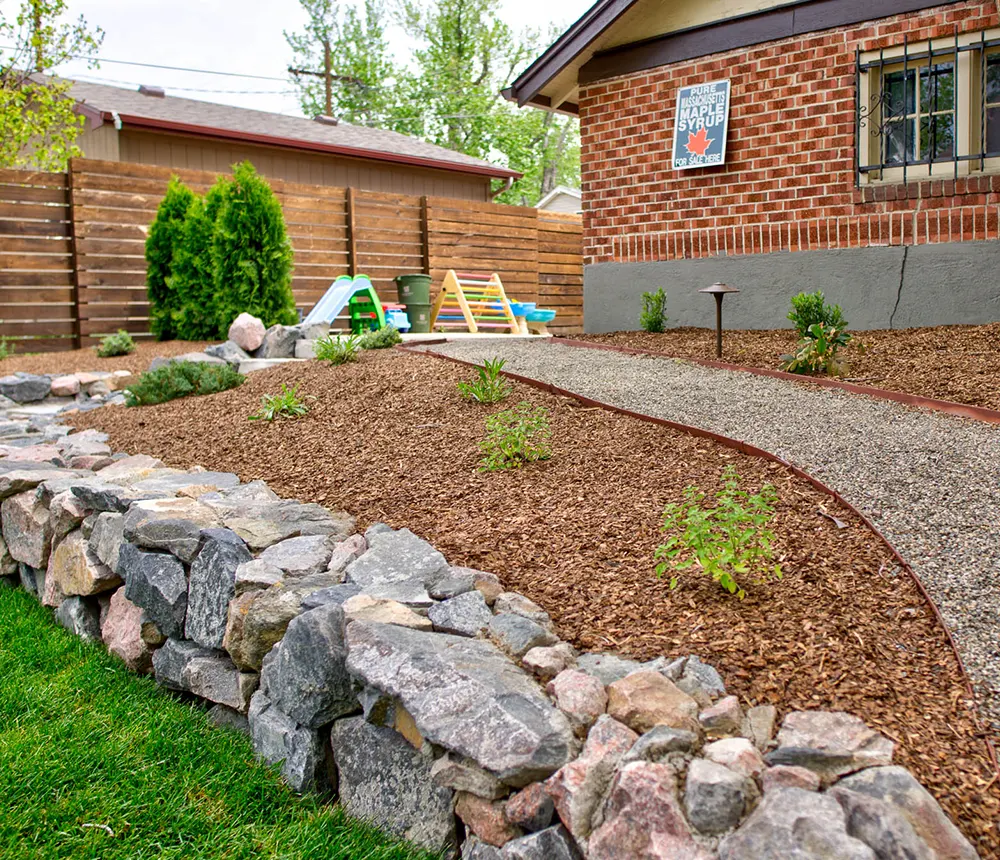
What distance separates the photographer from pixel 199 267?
9.33 m

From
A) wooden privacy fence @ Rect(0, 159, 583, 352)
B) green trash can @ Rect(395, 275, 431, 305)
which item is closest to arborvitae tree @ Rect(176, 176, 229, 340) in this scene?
wooden privacy fence @ Rect(0, 159, 583, 352)

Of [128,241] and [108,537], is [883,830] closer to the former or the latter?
[108,537]

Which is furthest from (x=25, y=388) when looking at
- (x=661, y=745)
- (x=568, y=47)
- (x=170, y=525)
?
(x=661, y=745)

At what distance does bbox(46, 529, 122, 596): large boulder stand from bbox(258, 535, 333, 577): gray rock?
0.88 m

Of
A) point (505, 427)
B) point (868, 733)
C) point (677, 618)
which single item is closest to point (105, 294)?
point (505, 427)

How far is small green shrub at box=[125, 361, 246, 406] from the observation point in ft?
19.1

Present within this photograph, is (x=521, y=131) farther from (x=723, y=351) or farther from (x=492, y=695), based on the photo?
(x=492, y=695)

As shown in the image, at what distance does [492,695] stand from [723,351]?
4.74 m

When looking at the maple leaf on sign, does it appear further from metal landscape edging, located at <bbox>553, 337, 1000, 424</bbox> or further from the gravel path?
the gravel path

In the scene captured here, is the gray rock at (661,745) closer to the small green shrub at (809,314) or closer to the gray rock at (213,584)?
the gray rock at (213,584)

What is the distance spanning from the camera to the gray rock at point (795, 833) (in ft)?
4.73

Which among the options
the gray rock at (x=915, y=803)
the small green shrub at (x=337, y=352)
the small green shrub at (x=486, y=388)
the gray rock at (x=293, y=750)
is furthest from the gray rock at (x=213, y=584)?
the small green shrub at (x=337, y=352)

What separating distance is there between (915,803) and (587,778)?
0.60m

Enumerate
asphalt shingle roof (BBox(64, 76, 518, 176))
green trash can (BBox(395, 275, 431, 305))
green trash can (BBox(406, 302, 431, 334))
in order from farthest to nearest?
asphalt shingle roof (BBox(64, 76, 518, 176)) → green trash can (BBox(406, 302, 431, 334)) → green trash can (BBox(395, 275, 431, 305))
